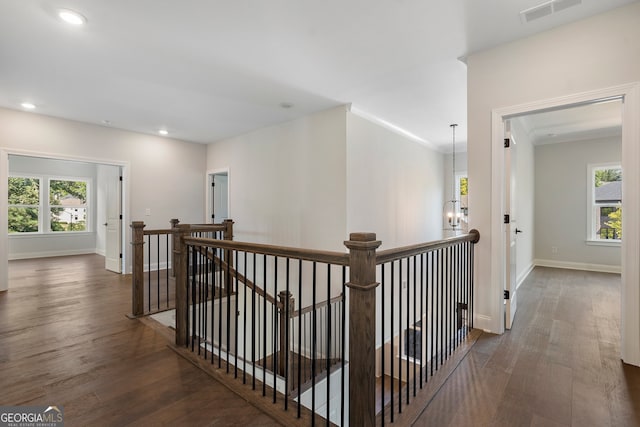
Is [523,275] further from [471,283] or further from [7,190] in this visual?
[7,190]

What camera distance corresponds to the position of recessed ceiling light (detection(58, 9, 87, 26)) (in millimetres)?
2258

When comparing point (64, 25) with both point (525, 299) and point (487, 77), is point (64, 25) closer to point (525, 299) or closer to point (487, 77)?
point (487, 77)

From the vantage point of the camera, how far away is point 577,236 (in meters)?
5.89

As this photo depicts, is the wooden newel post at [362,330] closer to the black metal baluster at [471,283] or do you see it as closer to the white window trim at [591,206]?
the black metal baluster at [471,283]

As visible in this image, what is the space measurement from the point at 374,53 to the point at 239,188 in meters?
3.84

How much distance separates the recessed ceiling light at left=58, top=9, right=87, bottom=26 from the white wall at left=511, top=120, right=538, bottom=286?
16.3ft

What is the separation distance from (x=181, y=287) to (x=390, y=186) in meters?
3.83

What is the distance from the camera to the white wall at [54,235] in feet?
23.1

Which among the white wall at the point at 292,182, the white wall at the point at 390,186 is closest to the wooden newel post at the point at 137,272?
the white wall at the point at 292,182

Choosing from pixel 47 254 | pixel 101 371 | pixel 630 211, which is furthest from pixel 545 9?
pixel 47 254

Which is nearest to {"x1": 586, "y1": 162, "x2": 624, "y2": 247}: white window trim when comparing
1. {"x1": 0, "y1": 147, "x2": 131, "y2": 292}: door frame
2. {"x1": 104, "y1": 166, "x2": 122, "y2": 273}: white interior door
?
{"x1": 0, "y1": 147, "x2": 131, "y2": 292}: door frame

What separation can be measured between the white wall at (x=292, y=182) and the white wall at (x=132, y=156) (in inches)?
41.3

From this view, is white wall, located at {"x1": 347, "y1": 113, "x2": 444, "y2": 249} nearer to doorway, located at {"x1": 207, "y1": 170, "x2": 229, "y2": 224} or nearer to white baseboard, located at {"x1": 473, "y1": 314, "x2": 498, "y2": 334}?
white baseboard, located at {"x1": 473, "y1": 314, "x2": 498, "y2": 334}

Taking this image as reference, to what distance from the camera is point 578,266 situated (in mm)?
5832
